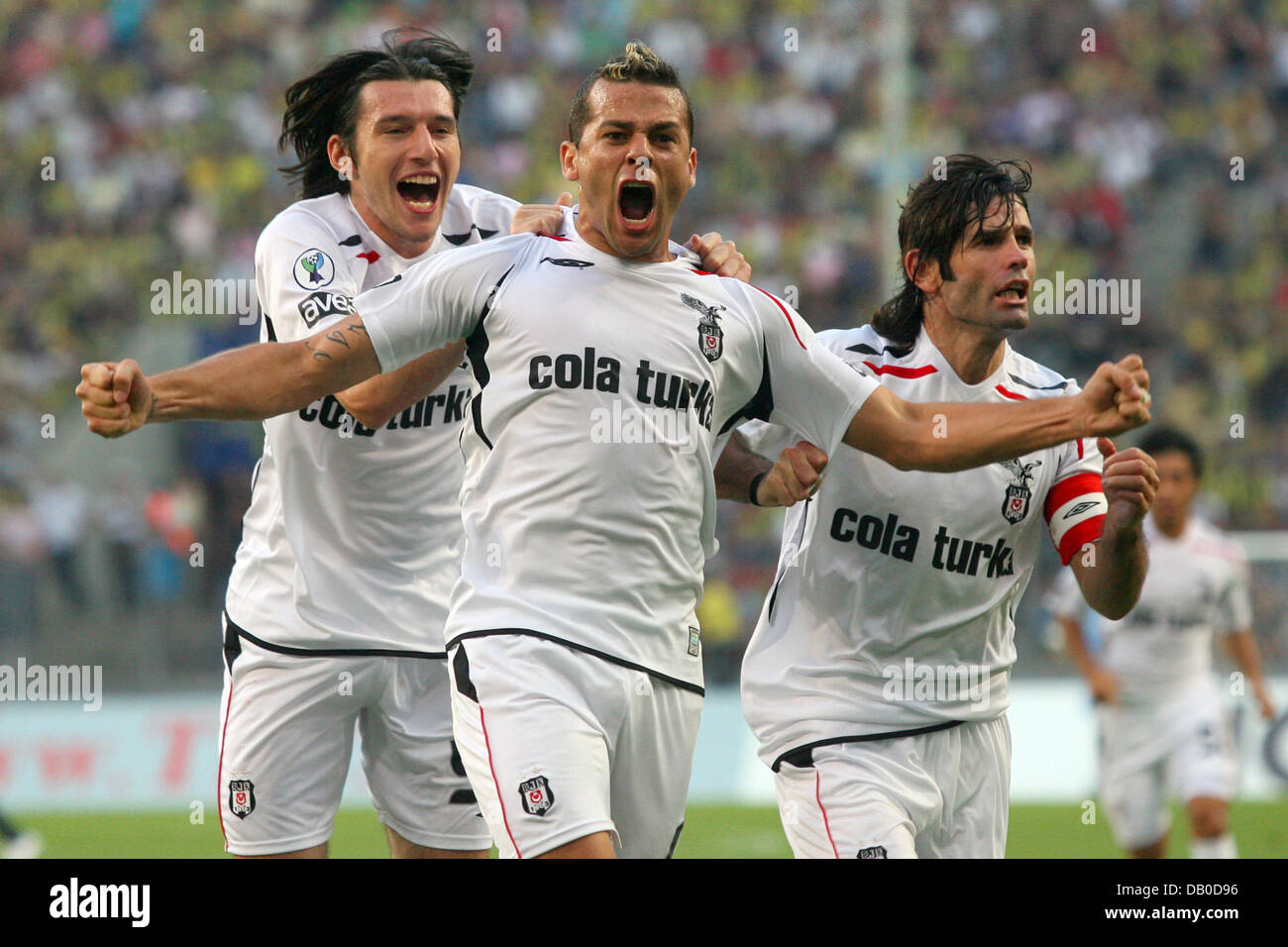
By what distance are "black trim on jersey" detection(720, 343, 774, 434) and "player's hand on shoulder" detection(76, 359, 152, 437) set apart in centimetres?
162

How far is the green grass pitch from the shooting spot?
10141 millimetres

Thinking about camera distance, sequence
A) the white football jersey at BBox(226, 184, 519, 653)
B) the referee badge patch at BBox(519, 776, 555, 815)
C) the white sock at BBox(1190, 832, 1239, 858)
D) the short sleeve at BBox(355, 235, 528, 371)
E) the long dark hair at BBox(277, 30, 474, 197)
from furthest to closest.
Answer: the white sock at BBox(1190, 832, 1239, 858)
the long dark hair at BBox(277, 30, 474, 197)
the white football jersey at BBox(226, 184, 519, 653)
the short sleeve at BBox(355, 235, 528, 371)
the referee badge patch at BBox(519, 776, 555, 815)

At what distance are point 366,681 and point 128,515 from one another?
9.49 metres

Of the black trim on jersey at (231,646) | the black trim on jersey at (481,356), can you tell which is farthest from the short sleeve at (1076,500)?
the black trim on jersey at (231,646)

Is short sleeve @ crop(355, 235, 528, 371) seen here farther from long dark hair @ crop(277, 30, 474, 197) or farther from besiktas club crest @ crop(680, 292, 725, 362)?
long dark hair @ crop(277, 30, 474, 197)

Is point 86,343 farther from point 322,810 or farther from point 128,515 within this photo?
point 322,810

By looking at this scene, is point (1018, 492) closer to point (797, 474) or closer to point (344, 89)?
point (797, 474)

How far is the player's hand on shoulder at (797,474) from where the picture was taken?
183 inches

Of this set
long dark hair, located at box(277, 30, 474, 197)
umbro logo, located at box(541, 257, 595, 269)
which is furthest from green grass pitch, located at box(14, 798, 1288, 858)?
umbro logo, located at box(541, 257, 595, 269)

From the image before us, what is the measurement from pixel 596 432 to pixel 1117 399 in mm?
1322

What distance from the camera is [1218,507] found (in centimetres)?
1499
